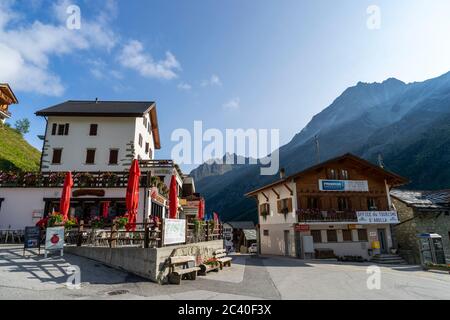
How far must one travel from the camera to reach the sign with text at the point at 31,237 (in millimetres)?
11773

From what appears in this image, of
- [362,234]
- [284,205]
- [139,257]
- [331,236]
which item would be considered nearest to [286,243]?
[284,205]

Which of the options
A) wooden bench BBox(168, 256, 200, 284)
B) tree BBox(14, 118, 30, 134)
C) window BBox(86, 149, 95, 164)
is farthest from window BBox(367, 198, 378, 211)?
tree BBox(14, 118, 30, 134)

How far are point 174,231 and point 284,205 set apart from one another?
1666 centimetres

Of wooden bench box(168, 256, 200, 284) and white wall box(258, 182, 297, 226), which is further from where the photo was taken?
white wall box(258, 182, 297, 226)

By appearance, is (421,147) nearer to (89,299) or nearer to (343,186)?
(343,186)

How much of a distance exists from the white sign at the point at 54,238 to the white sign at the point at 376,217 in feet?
74.2

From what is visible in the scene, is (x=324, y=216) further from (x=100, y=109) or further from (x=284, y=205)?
(x=100, y=109)

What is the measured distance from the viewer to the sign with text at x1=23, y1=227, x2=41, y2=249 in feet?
38.6

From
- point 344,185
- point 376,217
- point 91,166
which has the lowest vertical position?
point 376,217

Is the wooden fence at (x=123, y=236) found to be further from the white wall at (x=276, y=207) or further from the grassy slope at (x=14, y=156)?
the grassy slope at (x=14, y=156)

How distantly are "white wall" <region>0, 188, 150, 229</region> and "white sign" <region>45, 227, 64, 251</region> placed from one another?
24.7 ft

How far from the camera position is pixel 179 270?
10.3m

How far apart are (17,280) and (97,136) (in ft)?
63.1

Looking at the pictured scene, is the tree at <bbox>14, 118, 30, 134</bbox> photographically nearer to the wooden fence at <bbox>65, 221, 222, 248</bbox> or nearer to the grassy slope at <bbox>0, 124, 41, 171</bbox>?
the grassy slope at <bbox>0, 124, 41, 171</bbox>
